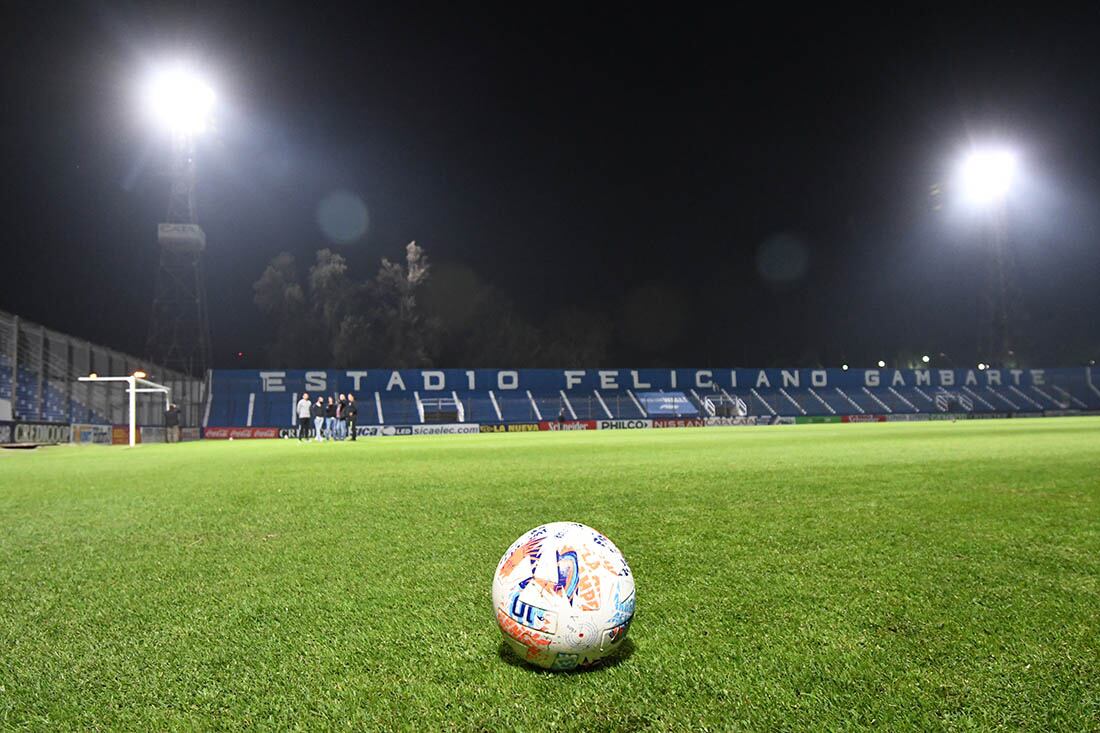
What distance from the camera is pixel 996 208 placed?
5216cm

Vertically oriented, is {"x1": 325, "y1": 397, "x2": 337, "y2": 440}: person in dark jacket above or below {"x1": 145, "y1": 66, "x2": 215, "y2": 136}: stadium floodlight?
below

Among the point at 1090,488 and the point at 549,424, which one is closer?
the point at 1090,488

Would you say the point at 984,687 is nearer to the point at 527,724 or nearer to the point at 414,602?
the point at 527,724

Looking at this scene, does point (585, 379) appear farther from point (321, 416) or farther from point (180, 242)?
point (180, 242)

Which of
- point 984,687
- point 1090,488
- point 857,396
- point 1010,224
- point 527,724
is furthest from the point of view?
point 857,396

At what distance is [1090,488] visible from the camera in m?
8.10

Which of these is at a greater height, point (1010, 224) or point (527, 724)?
point (1010, 224)

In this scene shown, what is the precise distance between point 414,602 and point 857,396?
2283 inches

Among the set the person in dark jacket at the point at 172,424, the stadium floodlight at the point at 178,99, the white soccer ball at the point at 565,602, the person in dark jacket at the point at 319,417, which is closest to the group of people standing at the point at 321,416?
the person in dark jacket at the point at 319,417

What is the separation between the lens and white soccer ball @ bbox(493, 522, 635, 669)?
2596 millimetres

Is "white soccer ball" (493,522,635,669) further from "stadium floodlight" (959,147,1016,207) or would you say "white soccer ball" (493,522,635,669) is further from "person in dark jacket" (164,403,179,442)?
"stadium floodlight" (959,147,1016,207)

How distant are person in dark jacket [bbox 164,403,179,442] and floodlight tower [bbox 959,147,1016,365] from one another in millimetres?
54023

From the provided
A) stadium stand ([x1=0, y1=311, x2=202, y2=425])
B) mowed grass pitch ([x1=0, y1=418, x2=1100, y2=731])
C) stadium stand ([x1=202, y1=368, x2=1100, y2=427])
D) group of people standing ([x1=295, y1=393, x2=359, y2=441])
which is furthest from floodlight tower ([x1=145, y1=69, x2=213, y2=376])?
mowed grass pitch ([x1=0, y1=418, x2=1100, y2=731])

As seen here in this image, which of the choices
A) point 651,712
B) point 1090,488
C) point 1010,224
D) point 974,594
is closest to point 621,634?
point 651,712
